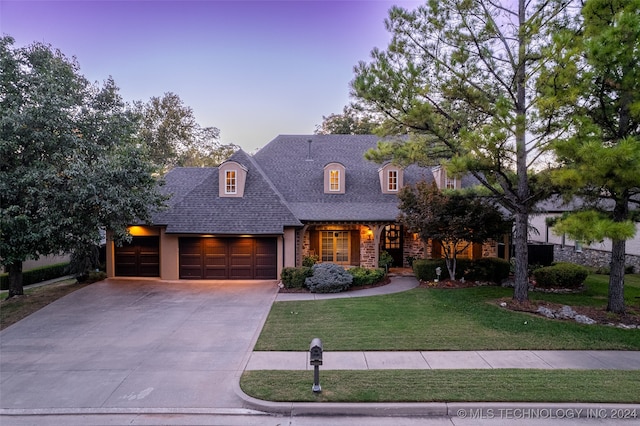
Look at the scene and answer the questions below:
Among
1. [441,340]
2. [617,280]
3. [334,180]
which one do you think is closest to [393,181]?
[334,180]

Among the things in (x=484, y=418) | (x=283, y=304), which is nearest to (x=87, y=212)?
(x=283, y=304)

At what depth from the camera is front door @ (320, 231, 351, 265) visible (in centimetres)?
1878

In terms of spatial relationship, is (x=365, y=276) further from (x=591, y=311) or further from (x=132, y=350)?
(x=132, y=350)

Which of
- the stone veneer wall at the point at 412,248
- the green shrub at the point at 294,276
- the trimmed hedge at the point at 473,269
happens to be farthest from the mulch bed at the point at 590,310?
the green shrub at the point at 294,276

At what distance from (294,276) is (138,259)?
313 inches

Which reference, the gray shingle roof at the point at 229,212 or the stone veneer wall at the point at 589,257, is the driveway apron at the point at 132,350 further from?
the stone veneer wall at the point at 589,257

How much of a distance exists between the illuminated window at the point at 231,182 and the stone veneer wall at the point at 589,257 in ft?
65.4

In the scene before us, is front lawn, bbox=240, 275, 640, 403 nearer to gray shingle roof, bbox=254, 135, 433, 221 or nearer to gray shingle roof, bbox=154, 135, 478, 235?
gray shingle roof, bbox=154, 135, 478, 235

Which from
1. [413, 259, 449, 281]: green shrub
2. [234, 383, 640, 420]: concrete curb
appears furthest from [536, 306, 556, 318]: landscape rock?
[234, 383, 640, 420]: concrete curb

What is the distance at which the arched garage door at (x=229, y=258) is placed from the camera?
16.2m

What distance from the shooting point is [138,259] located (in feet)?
54.4

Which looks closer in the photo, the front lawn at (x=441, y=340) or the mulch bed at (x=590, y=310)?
the front lawn at (x=441, y=340)

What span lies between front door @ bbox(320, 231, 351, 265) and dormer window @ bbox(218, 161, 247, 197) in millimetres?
5135

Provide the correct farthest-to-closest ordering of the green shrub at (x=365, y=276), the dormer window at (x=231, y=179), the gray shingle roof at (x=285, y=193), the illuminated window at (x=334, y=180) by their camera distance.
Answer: the illuminated window at (x=334, y=180), the dormer window at (x=231, y=179), the gray shingle roof at (x=285, y=193), the green shrub at (x=365, y=276)
